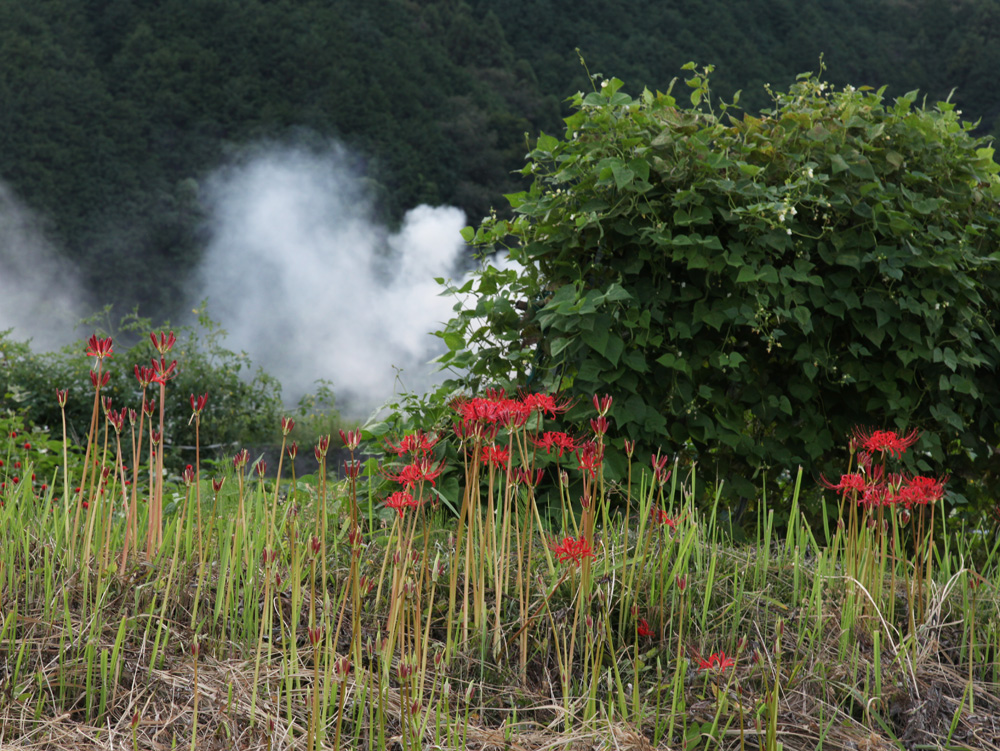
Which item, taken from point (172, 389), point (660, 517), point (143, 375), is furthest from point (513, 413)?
point (172, 389)

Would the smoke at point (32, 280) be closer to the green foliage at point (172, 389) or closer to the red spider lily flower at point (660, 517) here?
the green foliage at point (172, 389)

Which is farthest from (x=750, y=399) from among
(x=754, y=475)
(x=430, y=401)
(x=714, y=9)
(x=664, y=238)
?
(x=714, y=9)

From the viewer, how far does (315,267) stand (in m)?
14.8

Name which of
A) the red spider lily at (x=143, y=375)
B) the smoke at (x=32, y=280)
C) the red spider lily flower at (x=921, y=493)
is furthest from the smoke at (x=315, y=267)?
the red spider lily flower at (x=921, y=493)

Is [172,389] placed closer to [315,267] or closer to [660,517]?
[660,517]

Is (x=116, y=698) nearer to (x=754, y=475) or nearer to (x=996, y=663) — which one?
(x=996, y=663)

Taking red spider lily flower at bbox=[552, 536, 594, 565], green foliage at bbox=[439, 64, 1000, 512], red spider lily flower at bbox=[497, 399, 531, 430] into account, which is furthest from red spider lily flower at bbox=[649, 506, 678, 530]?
green foliage at bbox=[439, 64, 1000, 512]

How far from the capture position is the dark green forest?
1402cm

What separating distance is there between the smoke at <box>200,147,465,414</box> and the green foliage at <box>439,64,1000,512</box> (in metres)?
10.1

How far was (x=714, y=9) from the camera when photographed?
15.5 metres

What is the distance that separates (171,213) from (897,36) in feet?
47.9

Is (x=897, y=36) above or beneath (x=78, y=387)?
above

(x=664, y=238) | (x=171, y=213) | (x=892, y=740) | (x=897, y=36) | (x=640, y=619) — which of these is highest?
(x=897, y=36)

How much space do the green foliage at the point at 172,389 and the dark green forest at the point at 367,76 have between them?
7.28 m
